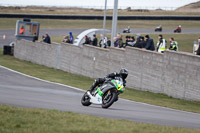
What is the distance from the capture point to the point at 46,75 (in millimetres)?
26516

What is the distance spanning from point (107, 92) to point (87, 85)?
9.87 m

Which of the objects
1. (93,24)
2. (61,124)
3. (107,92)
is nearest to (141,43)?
(107,92)

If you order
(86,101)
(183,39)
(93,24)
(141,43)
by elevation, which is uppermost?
(93,24)

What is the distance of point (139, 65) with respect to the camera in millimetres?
22484

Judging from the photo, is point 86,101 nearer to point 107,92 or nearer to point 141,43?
point 107,92

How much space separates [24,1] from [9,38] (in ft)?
63.0

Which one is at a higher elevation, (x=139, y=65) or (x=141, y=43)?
(x=141, y=43)

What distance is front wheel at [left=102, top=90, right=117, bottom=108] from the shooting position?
12.6 metres

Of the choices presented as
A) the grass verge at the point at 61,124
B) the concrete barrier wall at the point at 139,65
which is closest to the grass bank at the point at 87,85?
the concrete barrier wall at the point at 139,65

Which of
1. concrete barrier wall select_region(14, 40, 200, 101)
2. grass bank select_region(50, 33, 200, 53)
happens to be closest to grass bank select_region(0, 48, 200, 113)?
concrete barrier wall select_region(14, 40, 200, 101)

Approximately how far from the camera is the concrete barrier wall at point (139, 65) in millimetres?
19094

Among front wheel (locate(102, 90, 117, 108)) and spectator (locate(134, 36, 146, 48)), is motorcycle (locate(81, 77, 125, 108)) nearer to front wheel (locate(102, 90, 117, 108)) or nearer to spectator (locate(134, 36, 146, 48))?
front wheel (locate(102, 90, 117, 108))

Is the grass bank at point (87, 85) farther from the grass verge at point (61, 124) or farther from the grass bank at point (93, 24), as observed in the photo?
the grass bank at point (93, 24)

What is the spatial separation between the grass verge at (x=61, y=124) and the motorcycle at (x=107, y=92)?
7.20 ft
